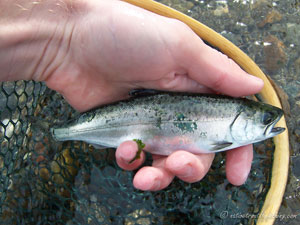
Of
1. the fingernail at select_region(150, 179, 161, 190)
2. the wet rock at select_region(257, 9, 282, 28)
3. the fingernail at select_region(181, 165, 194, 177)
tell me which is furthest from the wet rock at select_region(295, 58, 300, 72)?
the fingernail at select_region(150, 179, 161, 190)

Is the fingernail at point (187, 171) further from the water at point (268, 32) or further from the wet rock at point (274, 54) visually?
the wet rock at point (274, 54)

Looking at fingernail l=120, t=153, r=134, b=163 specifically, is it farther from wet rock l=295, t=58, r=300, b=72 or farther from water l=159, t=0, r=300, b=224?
wet rock l=295, t=58, r=300, b=72

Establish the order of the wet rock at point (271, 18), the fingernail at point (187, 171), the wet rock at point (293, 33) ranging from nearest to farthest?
the fingernail at point (187, 171)
the wet rock at point (293, 33)
the wet rock at point (271, 18)

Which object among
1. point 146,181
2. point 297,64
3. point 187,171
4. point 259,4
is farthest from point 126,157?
point 259,4

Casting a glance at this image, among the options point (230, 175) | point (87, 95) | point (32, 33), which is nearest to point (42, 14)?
point (32, 33)

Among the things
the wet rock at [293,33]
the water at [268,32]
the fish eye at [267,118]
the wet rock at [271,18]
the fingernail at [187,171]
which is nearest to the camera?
the fingernail at [187,171]

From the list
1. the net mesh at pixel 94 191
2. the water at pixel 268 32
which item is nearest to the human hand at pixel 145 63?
the net mesh at pixel 94 191

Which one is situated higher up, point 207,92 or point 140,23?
point 140,23

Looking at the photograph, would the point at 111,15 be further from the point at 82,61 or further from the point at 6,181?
the point at 6,181
